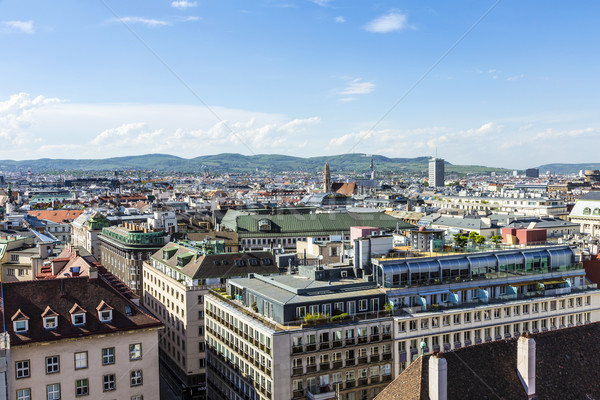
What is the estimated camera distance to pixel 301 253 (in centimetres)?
8750

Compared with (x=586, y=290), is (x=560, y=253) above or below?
above

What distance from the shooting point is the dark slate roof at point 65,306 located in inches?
1847

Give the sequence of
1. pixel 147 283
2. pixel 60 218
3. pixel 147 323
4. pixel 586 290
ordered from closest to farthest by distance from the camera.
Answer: pixel 147 323, pixel 586 290, pixel 147 283, pixel 60 218

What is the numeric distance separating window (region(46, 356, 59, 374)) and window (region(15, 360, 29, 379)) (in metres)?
1.49

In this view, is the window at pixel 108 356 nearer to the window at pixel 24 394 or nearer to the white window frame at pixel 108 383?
the white window frame at pixel 108 383

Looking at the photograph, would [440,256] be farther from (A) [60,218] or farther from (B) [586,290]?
(A) [60,218]

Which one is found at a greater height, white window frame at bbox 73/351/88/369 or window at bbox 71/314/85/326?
window at bbox 71/314/85/326

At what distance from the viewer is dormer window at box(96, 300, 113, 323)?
162 feet

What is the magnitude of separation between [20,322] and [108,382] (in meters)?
8.47

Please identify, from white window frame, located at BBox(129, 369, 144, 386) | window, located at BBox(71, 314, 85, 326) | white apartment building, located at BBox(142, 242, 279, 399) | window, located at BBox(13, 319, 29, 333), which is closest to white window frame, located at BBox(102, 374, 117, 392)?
white window frame, located at BBox(129, 369, 144, 386)

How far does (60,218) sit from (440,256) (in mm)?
156983

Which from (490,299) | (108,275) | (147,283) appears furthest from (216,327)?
(147,283)

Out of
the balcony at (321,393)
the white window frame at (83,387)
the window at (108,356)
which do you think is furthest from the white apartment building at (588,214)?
the white window frame at (83,387)

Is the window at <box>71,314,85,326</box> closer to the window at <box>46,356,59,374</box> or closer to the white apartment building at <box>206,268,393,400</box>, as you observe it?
the window at <box>46,356,59,374</box>
